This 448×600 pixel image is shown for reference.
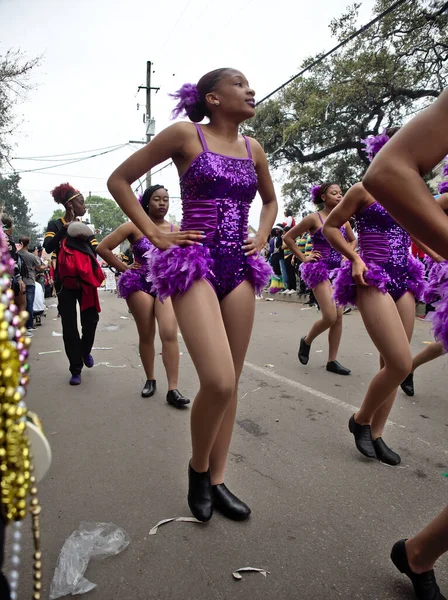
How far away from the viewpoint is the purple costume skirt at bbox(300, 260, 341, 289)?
523cm

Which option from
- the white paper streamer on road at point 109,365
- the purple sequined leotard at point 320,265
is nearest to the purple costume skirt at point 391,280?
the purple sequined leotard at point 320,265

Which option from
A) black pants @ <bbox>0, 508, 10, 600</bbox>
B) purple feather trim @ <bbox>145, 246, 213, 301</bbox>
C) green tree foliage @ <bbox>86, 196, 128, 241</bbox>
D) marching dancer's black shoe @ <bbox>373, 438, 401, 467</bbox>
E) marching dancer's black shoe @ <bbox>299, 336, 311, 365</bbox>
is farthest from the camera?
green tree foliage @ <bbox>86, 196, 128, 241</bbox>

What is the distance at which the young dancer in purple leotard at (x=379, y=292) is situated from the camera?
8.92 ft

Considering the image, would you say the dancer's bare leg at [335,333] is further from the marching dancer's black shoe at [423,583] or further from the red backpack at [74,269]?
the marching dancer's black shoe at [423,583]

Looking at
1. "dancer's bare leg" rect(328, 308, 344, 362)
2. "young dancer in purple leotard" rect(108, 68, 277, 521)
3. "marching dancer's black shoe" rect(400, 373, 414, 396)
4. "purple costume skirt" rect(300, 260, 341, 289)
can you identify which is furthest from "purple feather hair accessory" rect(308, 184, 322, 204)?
"young dancer in purple leotard" rect(108, 68, 277, 521)

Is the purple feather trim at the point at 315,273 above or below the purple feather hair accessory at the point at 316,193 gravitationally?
below

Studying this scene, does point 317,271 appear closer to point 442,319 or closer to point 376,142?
point 376,142

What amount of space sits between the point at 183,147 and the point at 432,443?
260 cm

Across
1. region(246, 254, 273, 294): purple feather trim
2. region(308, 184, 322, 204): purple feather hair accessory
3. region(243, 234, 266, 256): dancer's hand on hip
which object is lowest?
region(246, 254, 273, 294): purple feather trim

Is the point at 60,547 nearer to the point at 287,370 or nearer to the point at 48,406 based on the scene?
the point at 48,406

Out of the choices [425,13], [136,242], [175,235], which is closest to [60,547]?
[175,235]

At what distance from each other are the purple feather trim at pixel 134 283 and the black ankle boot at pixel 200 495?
2.39 meters

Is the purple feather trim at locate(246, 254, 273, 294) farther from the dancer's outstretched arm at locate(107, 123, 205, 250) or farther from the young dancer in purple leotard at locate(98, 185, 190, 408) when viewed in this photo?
the young dancer in purple leotard at locate(98, 185, 190, 408)

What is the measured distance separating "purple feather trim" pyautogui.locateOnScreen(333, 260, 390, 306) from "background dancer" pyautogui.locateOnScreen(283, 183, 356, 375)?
70.2 inches
